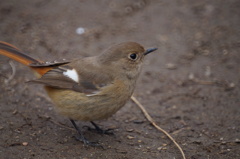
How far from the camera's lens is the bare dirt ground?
4762 millimetres

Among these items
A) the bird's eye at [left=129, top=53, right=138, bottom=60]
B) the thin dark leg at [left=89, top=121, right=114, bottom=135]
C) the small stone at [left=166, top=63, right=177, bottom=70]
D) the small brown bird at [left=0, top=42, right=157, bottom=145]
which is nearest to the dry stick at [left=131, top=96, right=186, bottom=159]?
the thin dark leg at [left=89, top=121, right=114, bottom=135]

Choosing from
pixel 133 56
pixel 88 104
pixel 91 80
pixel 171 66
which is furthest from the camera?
pixel 171 66

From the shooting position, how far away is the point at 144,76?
6668mm

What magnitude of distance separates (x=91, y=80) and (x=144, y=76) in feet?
6.93

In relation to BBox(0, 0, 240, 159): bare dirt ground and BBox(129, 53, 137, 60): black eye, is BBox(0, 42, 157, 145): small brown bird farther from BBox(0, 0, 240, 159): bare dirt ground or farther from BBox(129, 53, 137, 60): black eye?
BBox(0, 0, 240, 159): bare dirt ground

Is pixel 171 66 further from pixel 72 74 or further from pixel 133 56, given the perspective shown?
pixel 72 74

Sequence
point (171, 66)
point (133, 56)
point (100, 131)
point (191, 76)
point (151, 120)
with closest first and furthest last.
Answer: point (133, 56)
point (100, 131)
point (151, 120)
point (191, 76)
point (171, 66)

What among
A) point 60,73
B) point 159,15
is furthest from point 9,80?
point 159,15

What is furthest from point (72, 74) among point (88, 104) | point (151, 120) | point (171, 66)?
point (171, 66)

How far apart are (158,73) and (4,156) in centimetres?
347

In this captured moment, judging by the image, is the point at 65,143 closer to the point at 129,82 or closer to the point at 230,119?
the point at 129,82

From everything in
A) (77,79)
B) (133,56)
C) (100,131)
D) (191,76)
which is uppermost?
(133,56)

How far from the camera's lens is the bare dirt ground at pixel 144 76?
187 inches

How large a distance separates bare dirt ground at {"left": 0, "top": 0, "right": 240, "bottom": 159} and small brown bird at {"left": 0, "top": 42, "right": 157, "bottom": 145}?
54 cm
